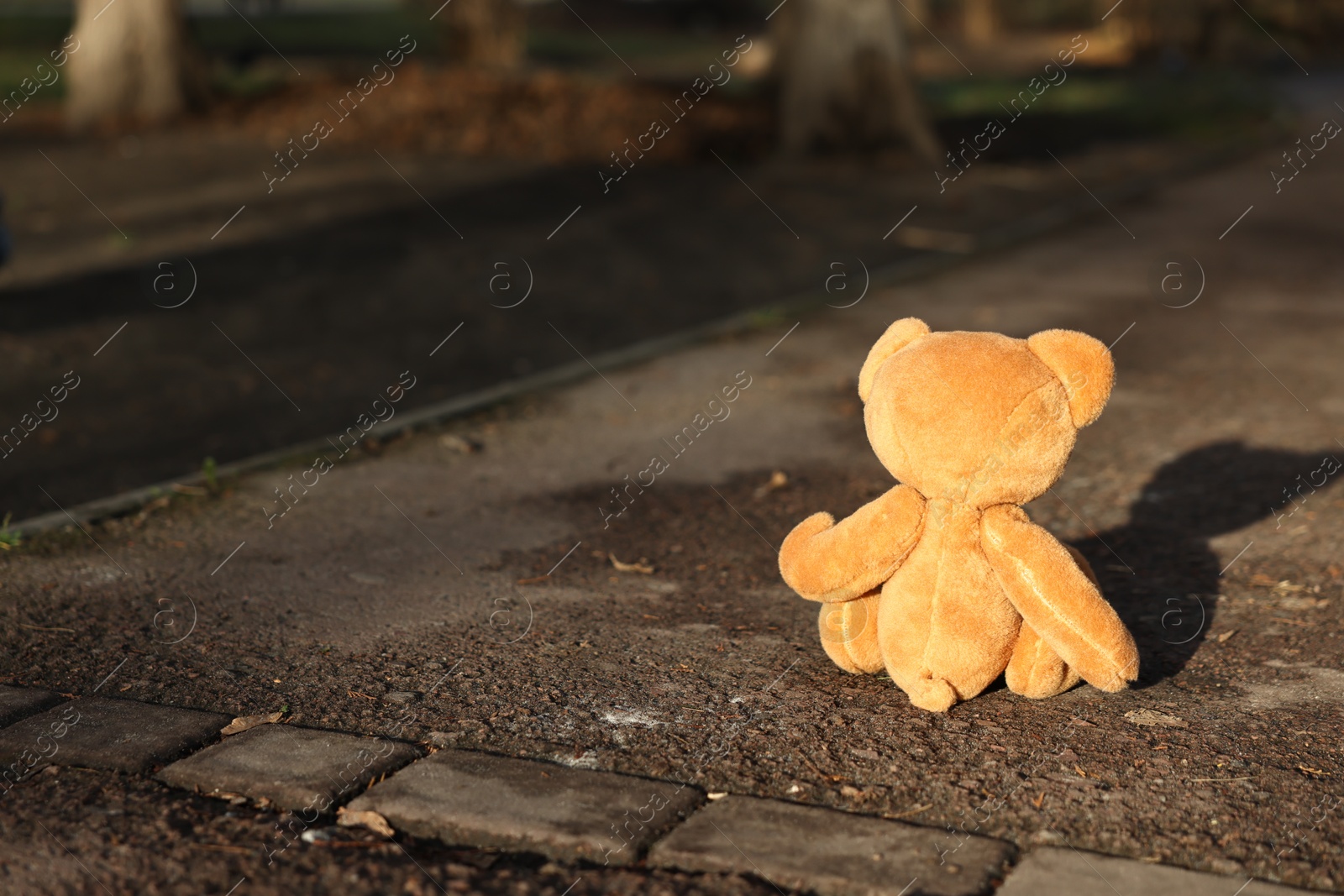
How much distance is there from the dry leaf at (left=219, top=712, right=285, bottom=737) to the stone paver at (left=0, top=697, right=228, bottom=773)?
0.03 m

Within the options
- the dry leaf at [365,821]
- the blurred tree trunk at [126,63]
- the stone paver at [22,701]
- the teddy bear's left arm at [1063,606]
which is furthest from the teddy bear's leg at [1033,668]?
the blurred tree trunk at [126,63]

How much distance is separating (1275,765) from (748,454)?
3225mm

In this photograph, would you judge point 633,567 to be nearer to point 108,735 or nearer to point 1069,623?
point 1069,623

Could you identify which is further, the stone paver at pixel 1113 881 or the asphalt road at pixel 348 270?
the asphalt road at pixel 348 270

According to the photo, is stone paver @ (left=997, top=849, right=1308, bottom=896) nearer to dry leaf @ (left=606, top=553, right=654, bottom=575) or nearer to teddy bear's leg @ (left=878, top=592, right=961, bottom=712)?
teddy bear's leg @ (left=878, top=592, right=961, bottom=712)

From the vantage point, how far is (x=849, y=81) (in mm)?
14781

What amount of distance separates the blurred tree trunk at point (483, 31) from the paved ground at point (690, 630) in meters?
15.2

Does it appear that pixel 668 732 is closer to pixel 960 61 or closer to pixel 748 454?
pixel 748 454

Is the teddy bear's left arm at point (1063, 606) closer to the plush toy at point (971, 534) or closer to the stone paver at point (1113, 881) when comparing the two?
the plush toy at point (971, 534)

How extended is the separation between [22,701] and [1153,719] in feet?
10.3

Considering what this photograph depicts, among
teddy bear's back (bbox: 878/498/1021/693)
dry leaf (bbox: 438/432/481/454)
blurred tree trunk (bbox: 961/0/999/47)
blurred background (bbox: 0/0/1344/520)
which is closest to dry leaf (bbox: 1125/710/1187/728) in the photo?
teddy bear's back (bbox: 878/498/1021/693)

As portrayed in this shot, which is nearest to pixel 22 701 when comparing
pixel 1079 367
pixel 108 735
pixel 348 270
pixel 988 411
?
pixel 108 735

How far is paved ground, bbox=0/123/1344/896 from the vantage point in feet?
10.4

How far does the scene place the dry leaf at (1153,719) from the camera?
12.1 feet
